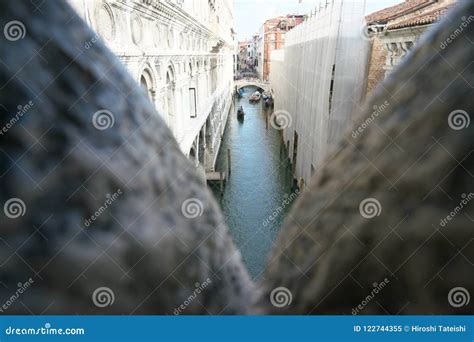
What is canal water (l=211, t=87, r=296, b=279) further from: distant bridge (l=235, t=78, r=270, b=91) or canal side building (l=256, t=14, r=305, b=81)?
canal side building (l=256, t=14, r=305, b=81)

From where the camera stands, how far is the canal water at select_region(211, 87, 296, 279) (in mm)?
6889

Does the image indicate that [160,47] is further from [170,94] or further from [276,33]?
[276,33]

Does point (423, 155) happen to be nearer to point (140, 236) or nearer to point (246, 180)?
point (140, 236)

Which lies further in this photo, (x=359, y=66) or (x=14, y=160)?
(x=359, y=66)

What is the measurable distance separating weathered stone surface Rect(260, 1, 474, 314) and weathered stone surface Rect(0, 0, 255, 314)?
0.16 metres

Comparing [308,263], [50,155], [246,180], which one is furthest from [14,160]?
[246,180]

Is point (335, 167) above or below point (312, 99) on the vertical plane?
above

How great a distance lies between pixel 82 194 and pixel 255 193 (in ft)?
29.6

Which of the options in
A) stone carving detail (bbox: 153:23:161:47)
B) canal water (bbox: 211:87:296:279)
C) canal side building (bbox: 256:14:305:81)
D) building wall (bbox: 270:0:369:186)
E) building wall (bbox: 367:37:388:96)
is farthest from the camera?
canal side building (bbox: 256:14:305:81)

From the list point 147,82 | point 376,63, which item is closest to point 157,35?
point 147,82

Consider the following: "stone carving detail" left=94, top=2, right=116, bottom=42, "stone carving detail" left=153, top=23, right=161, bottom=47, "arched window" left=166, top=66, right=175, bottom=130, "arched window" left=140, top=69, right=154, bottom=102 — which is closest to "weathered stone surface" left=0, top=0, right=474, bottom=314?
"stone carving detail" left=94, top=2, right=116, bottom=42

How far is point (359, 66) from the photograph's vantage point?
18.6 ft

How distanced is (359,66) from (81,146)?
234 inches

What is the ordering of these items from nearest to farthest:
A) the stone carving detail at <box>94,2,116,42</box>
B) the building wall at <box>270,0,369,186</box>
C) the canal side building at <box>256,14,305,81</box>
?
the stone carving detail at <box>94,2,116,42</box>, the building wall at <box>270,0,369,186</box>, the canal side building at <box>256,14,305,81</box>
